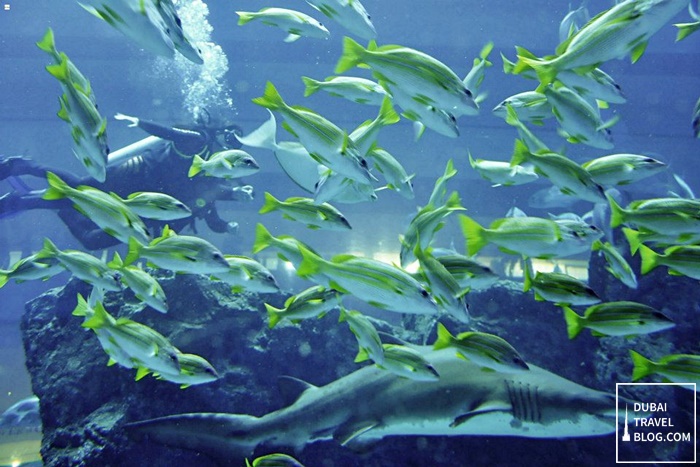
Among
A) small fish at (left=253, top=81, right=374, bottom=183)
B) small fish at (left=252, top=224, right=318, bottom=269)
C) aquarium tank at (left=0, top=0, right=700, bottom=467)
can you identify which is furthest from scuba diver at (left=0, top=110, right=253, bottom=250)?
small fish at (left=253, top=81, right=374, bottom=183)

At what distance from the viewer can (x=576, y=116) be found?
3021 mm

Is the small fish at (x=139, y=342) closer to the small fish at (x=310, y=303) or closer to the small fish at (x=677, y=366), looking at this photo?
the small fish at (x=310, y=303)

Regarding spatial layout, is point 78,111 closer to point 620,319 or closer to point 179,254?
point 179,254

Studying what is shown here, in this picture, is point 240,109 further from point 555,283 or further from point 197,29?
point 555,283

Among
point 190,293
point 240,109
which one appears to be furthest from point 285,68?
point 190,293

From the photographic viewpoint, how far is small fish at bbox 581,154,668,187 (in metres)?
3.13

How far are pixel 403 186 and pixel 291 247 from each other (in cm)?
106

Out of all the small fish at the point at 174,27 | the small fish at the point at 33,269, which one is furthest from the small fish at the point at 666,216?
the small fish at the point at 33,269

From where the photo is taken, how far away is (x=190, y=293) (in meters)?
5.31

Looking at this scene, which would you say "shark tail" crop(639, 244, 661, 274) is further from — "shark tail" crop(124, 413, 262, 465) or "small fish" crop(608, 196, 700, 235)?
"shark tail" crop(124, 413, 262, 465)

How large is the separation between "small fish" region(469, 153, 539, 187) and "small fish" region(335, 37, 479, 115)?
4.01 feet

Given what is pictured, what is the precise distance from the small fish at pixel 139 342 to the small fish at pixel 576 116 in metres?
3.30

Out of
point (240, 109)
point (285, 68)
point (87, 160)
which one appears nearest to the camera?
point (87, 160)

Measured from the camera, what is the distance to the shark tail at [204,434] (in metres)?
3.71
